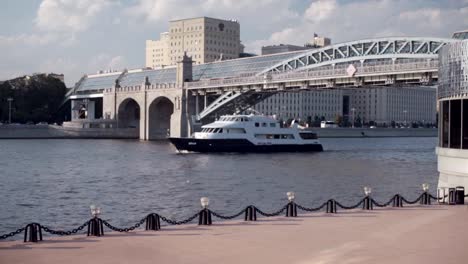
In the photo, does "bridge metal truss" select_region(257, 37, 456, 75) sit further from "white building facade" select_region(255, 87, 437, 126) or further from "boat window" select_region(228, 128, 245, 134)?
"white building facade" select_region(255, 87, 437, 126)

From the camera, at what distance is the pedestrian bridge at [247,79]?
220ft

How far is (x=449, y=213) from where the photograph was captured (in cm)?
2036

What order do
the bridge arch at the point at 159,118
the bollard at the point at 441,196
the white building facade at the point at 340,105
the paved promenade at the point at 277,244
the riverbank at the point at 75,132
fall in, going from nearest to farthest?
the paved promenade at the point at 277,244 → the bollard at the point at 441,196 → the bridge arch at the point at 159,118 → the riverbank at the point at 75,132 → the white building facade at the point at 340,105

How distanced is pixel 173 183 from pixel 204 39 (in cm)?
14575

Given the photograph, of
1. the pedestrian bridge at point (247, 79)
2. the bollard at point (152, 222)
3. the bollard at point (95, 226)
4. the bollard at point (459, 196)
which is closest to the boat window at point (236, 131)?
the pedestrian bridge at point (247, 79)

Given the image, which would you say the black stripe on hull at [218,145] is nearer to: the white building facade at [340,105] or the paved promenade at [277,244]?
the paved promenade at [277,244]

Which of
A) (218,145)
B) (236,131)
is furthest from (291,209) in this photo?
(236,131)

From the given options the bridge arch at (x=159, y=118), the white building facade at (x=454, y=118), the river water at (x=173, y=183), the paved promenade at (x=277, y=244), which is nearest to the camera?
the paved promenade at (x=277, y=244)

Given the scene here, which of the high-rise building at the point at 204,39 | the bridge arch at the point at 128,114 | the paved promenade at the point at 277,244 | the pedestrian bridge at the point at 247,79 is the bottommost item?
the paved promenade at the point at 277,244

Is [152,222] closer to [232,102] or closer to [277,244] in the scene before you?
[277,244]

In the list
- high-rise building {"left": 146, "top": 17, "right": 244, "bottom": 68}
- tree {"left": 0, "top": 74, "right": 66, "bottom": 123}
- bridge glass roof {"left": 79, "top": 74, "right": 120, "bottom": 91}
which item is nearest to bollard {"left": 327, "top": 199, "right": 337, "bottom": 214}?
tree {"left": 0, "top": 74, "right": 66, "bottom": 123}

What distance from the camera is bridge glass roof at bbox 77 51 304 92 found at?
3802 inches

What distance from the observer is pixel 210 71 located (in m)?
106

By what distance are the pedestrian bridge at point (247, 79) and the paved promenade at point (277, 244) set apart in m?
43.3
